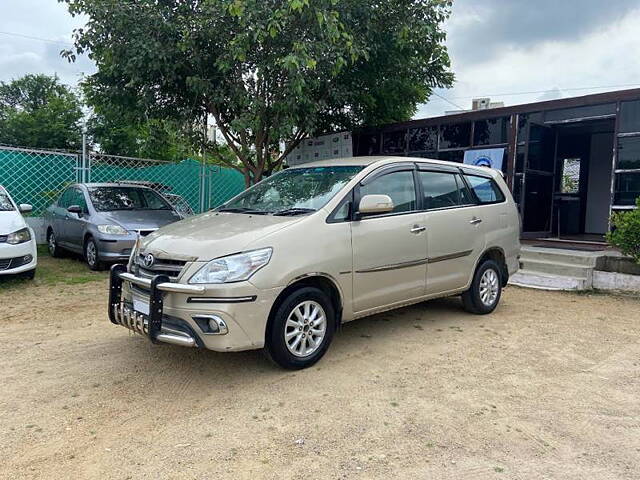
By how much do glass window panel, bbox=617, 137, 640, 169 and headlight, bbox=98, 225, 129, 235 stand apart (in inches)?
321

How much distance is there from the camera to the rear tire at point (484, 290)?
18.1ft

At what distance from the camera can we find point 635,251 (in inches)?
262

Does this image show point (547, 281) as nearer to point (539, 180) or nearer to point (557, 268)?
point (557, 268)

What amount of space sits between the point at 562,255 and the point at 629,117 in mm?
2574

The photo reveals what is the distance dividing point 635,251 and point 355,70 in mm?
5816

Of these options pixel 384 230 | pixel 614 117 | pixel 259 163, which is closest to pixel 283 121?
pixel 259 163

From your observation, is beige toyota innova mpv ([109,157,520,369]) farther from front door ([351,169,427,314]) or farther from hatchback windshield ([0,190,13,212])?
hatchback windshield ([0,190,13,212])

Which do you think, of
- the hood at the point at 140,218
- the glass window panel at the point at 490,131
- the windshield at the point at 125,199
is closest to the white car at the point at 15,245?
the hood at the point at 140,218

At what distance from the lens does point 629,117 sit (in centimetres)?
809

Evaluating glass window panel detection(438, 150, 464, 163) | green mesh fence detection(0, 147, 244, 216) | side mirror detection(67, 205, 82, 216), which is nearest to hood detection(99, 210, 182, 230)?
side mirror detection(67, 205, 82, 216)

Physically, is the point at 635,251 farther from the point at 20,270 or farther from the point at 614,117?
the point at 20,270

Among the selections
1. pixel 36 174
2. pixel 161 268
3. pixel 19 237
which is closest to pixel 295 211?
pixel 161 268

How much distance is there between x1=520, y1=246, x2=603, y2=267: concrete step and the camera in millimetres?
7457

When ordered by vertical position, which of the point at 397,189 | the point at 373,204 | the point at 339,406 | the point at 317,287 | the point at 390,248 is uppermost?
the point at 397,189
